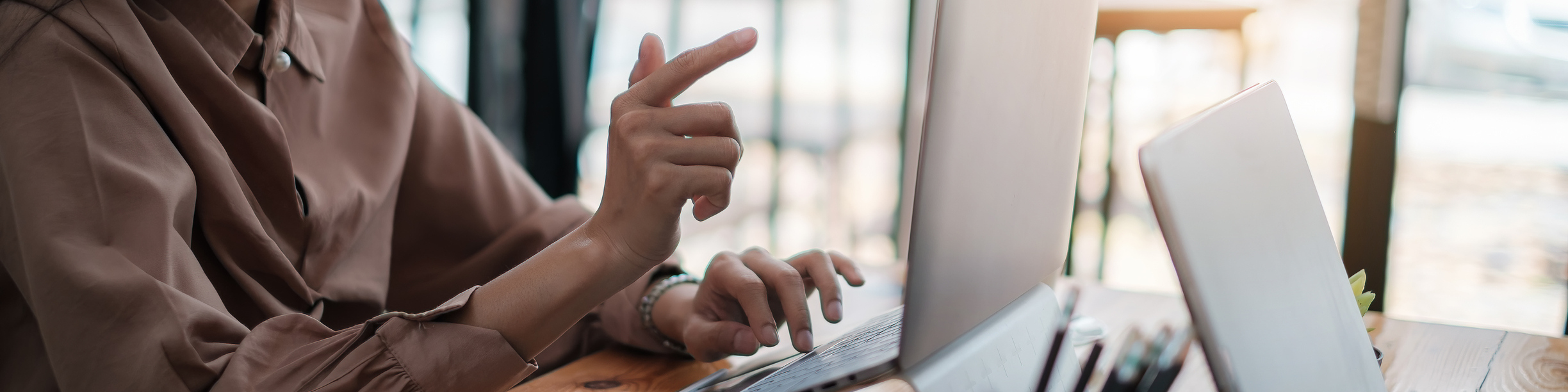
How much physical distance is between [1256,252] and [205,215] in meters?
0.68

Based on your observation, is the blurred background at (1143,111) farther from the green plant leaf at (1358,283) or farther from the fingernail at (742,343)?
the fingernail at (742,343)

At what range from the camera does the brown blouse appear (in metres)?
0.49

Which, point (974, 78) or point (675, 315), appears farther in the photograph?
point (675, 315)

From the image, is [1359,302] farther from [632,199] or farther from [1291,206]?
[632,199]

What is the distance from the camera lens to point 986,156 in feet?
1.37

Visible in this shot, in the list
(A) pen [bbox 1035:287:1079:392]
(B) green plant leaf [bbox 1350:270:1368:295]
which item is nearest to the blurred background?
(B) green plant leaf [bbox 1350:270:1368:295]

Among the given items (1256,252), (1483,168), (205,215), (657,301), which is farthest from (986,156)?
(1483,168)

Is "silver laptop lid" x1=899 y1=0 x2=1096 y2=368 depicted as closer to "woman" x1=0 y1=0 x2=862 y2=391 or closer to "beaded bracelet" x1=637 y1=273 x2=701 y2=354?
"woman" x1=0 y1=0 x2=862 y2=391

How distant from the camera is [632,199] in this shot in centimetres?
53

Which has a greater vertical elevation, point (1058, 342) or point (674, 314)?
point (1058, 342)

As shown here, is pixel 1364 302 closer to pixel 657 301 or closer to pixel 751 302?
pixel 751 302

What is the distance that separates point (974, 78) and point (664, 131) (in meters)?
0.20

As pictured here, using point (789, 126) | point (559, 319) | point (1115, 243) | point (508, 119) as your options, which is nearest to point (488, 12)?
point (508, 119)

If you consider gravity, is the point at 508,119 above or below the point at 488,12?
below
